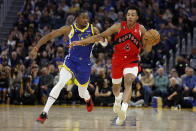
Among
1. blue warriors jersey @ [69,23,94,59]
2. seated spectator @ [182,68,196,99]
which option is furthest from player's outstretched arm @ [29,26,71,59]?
seated spectator @ [182,68,196,99]

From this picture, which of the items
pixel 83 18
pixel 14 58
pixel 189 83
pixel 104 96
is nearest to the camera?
pixel 83 18

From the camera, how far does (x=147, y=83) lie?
11.6m

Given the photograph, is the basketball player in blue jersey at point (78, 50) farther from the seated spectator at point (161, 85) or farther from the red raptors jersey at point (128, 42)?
the seated spectator at point (161, 85)

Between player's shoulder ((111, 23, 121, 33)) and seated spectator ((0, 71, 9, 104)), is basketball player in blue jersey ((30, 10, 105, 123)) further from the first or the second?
seated spectator ((0, 71, 9, 104))

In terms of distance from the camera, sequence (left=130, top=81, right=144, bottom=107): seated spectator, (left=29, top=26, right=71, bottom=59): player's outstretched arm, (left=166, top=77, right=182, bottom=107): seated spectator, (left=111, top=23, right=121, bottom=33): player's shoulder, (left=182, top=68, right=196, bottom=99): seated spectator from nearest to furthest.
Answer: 1. (left=111, top=23, right=121, bottom=33): player's shoulder
2. (left=29, top=26, right=71, bottom=59): player's outstretched arm
3. (left=166, top=77, right=182, bottom=107): seated spectator
4. (left=182, top=68, right=196, bottom=99): seated spectator
5. (left=130, top=81, right=144, bottom=107): seated spectator

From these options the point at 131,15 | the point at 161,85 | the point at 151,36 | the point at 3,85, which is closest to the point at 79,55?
the point at 131,15

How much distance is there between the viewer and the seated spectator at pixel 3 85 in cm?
1147

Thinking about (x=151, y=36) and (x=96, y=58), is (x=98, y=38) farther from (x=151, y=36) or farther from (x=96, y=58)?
(x=96, y=58)

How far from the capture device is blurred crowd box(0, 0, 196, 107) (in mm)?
11398

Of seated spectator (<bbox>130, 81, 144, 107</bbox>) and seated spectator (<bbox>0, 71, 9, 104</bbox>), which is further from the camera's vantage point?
seated spectator (<bbox>0, 71, 9, 104</bbox>)

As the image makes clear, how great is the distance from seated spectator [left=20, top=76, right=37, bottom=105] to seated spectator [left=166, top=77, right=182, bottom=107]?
13.8ft

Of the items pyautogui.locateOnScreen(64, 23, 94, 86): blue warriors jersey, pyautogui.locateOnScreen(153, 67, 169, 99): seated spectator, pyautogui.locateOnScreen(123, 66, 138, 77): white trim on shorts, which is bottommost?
pyautogui.locateOnScreen(153, 67, 169, 99): seated spectator

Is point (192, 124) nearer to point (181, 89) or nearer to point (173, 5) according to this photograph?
point (181, 89)

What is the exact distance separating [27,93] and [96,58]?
2926 millimetres
